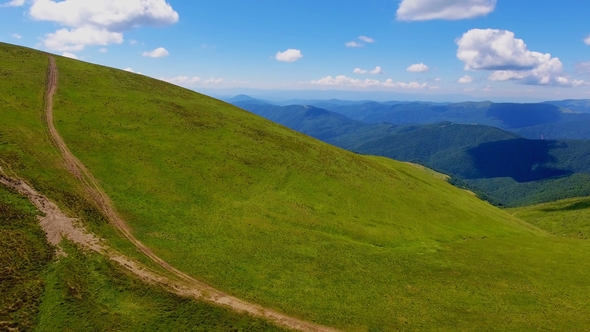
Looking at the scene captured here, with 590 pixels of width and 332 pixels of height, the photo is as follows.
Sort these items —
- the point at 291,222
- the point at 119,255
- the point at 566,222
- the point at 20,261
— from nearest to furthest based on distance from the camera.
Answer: the point at 20,261
the point at 119,255
the point at 291,222
the point at 566,222

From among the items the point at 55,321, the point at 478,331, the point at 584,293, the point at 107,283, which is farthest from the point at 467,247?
the point at 55,321

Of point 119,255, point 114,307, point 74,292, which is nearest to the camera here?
point 114,307

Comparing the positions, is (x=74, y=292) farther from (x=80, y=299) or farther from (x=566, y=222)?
(x=566, y=222)

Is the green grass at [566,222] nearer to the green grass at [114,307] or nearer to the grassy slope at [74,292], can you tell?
the green grass at [114,307]

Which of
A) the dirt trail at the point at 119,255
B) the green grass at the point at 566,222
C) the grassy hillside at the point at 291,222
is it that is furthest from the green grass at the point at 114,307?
the green grass at the point at 566,222

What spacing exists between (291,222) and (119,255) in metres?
25.6

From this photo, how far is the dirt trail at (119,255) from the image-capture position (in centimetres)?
3247

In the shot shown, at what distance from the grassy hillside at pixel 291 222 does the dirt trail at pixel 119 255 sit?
4.37ft

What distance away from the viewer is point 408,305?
37.7m

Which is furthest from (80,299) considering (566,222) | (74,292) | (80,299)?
(566,222)

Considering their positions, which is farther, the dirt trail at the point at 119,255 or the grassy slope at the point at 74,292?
the dirt trail at the point at 119,255

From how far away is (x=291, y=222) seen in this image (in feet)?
177

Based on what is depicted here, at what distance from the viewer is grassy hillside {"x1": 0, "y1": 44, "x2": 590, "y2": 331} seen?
37.8 meters

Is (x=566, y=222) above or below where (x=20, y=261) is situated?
below
